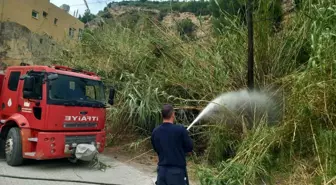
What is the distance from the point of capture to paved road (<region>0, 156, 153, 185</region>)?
21.7 feet

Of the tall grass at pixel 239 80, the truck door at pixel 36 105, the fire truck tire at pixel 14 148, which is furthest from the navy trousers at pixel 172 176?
the fire truck tire at pixel 14 148

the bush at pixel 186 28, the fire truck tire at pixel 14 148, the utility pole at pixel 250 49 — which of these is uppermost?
the bush at pixel 186 28

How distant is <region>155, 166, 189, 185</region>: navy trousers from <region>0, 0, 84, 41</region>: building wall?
Answer: 831 inches

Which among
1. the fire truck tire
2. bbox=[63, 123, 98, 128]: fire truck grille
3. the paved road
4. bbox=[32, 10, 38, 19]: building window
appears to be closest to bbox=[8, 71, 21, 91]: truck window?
the fire truck tire

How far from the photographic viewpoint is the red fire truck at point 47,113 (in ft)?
22.6

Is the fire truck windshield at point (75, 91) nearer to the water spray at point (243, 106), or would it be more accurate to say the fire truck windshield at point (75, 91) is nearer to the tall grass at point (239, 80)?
the tall grass at point (239, 80)

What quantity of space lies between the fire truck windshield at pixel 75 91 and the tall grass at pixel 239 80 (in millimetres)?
1689

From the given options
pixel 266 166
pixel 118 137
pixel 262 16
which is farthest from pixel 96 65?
pixel 266 166

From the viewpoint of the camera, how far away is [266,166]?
19.4 feet

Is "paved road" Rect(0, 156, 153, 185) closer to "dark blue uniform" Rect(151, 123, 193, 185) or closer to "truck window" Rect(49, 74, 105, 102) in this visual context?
"truck window" Rect(49, 74, 105, 102)

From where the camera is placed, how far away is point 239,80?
7773 mm

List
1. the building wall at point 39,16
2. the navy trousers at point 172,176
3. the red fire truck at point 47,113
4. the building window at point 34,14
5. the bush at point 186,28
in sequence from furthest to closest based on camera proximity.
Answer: the building window at point 34,14 → the building wall at point 39,16 → the bush at point 186,28 → the red fire truck at point 47,113 → the navy trousers at point 172,176

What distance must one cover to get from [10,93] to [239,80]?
5.07 metres

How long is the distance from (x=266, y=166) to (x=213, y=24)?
497cm
